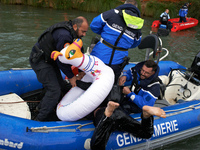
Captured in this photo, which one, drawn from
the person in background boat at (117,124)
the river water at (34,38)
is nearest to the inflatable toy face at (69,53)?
the person in background boat at (117,124)

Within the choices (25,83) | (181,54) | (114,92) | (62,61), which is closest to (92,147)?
(114,92)

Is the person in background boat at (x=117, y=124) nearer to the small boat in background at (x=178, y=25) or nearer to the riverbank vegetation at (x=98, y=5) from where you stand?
the small boat in background at (x=178, y=25)

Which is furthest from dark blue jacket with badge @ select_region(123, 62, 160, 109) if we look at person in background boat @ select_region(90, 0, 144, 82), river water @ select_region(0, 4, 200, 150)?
river water @ select_region(0, 4, 200, 150)

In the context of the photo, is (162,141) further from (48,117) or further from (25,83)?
(25,83)

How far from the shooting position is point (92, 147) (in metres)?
2.76

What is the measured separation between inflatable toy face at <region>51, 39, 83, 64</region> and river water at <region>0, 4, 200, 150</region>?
7.75ft

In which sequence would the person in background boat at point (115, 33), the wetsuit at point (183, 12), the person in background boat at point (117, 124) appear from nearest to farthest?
1. the person in background boat at point (117, 124)
2. the person in background boat at point (115, 33)
3. the wetsuit at point (183, 12)

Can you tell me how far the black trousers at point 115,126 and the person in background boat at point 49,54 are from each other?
27.9 inches

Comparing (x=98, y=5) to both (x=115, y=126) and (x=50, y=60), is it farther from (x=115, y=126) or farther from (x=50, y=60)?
(x=115, y=126)

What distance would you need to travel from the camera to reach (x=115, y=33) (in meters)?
3.12

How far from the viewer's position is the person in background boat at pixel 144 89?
10.1 ft

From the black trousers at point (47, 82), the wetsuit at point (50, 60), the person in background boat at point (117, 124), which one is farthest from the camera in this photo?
the black trousers at point (47, 82)

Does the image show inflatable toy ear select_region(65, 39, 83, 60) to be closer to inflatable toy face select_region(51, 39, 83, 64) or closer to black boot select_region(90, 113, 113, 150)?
inflatable toy face select_region(51, 39, 83, 64)

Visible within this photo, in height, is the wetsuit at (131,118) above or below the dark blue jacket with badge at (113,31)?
below
